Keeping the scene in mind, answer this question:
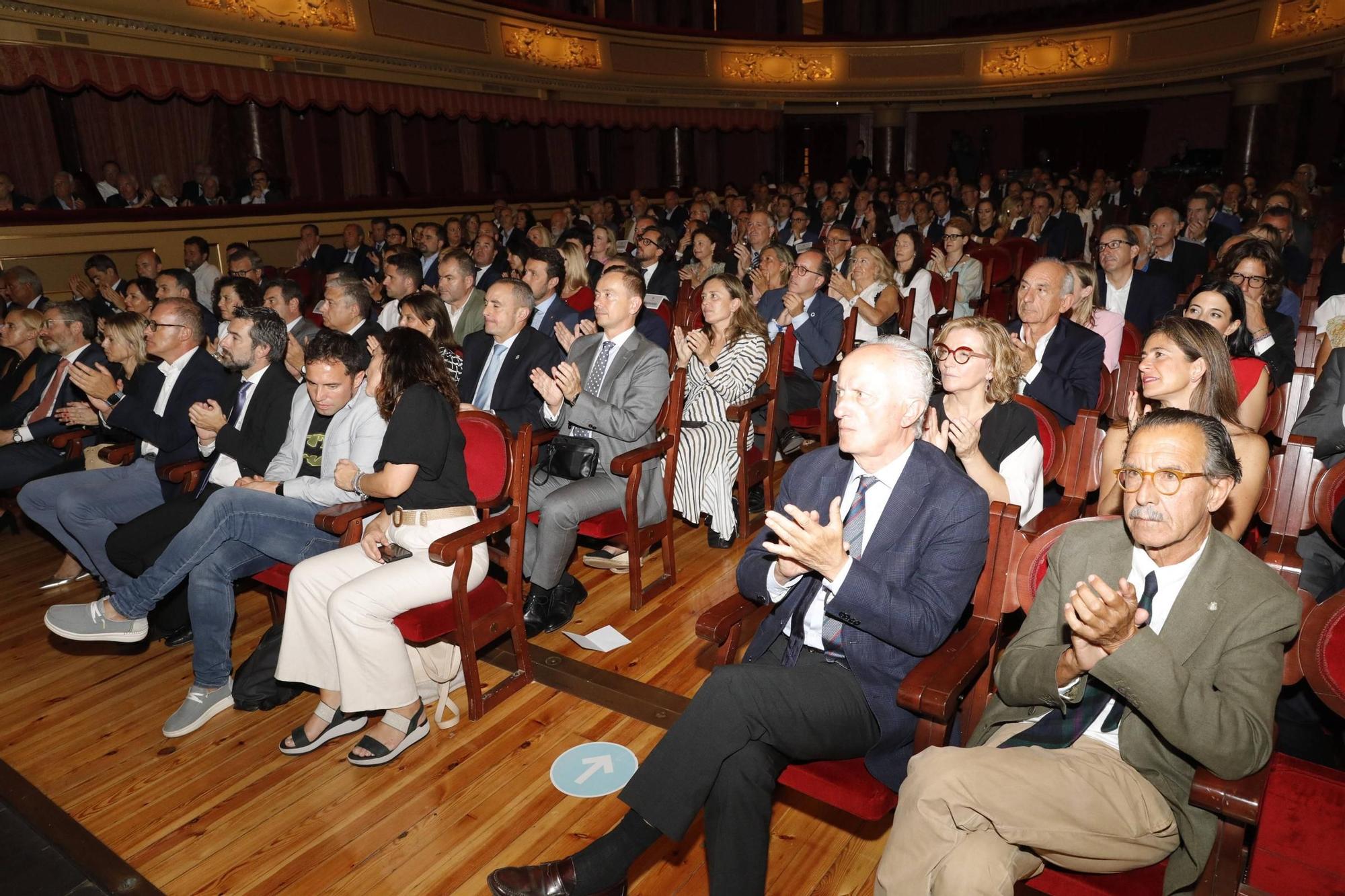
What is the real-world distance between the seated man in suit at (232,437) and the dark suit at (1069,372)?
284 cm

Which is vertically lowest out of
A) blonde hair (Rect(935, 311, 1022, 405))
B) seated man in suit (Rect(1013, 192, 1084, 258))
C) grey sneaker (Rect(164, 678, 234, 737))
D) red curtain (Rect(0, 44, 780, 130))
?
grey sneaker (Rect(164, 678, 234, 737))

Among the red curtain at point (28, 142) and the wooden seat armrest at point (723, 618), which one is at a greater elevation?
the red curtain at point (28, 142)

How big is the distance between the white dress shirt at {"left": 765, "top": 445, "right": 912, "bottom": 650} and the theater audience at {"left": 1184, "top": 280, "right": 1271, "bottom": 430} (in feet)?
4.94

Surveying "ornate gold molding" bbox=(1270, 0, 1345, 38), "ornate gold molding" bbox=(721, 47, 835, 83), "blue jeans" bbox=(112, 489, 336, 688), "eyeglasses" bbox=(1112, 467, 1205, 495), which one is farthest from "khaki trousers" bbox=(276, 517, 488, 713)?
"ornate gold molding" bbox=(721, 47, 835, 83)

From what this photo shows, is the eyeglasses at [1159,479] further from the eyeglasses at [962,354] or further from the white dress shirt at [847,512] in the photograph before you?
the eyeglasses at [962,354]

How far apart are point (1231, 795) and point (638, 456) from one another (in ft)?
7.00

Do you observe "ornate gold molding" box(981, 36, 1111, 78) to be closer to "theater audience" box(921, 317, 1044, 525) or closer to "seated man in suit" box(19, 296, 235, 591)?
"theater audience" box(921, 317, 1044, 525)

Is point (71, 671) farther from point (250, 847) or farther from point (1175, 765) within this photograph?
point (1175, 765)

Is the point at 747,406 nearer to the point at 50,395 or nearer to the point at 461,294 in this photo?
the point at 461,294

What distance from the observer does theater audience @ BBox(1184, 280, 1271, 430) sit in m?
2.81

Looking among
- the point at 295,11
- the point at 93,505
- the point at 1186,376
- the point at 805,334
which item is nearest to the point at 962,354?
the point at 1186,376

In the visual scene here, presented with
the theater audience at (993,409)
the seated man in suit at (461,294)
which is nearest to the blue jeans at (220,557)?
the seated man in suit at (461,294)

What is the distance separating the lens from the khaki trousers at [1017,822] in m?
1.51

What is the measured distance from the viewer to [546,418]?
11.5 feet
